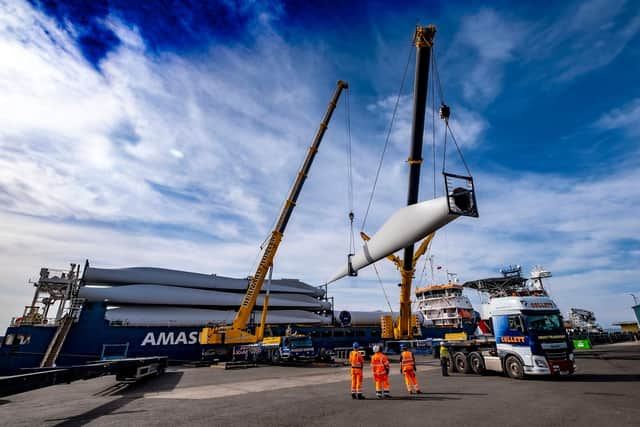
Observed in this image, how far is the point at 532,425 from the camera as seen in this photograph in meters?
6.01

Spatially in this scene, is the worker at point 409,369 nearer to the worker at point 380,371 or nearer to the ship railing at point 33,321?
the worker at point 380,371

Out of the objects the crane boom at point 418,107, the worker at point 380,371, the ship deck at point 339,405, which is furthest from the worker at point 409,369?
the crane boom at point 418,107

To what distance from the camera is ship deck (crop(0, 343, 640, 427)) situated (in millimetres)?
6547

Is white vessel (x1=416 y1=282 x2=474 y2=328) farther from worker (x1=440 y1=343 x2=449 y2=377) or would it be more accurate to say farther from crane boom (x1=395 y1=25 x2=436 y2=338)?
worker (x1=440 y1=343 x2=449 y2=377)

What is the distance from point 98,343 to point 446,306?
40566mm

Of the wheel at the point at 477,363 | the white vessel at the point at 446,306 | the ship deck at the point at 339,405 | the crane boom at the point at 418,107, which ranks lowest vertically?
the ship deck at the point at 339,405

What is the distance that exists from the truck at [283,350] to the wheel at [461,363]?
30.8ft

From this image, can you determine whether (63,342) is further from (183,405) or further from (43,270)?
(183,405)

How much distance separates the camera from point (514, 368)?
40.5ft

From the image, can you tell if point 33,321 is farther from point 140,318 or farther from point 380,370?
point 380,370

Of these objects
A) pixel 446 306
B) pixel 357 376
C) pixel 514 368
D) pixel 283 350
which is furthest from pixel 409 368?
pixel 446 306

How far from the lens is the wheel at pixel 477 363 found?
45.0 ft

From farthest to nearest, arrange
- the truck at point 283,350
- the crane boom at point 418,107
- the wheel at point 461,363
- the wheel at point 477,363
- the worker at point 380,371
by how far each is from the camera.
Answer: the truck at point 283,350 < the wheel at point 461,363 < the wheel at point 477,363 < the crane boom at point 418,107 < the worker at point 380,371

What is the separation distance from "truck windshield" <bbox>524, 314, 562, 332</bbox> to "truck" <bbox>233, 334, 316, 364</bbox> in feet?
43.5
